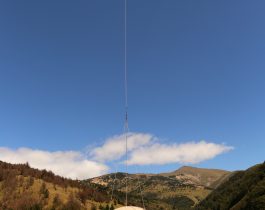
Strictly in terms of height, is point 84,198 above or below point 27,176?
below

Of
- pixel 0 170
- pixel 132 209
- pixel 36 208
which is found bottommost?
pixel 132 209

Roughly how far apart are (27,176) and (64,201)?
23.1m

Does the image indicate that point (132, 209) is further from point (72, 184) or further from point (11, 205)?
point (72, 184)

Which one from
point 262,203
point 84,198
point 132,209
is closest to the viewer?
point 132,209

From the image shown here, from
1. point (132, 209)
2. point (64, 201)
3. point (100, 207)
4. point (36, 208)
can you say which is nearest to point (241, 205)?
point (100, 207)

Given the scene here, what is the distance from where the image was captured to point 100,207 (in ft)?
383

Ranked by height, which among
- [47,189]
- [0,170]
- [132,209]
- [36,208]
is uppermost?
[0,170]

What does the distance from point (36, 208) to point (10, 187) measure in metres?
18.4

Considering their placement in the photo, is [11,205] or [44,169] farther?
[44,169]

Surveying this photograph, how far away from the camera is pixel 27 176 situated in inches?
5113

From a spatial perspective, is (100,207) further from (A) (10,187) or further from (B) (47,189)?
(A) (10,187)

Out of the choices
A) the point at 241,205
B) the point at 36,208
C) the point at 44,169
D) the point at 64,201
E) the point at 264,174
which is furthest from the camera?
the point at 264,174

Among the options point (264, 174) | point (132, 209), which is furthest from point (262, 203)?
point (132, 209)

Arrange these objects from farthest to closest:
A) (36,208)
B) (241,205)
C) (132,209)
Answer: (241,205), (36,208), (132,209)
